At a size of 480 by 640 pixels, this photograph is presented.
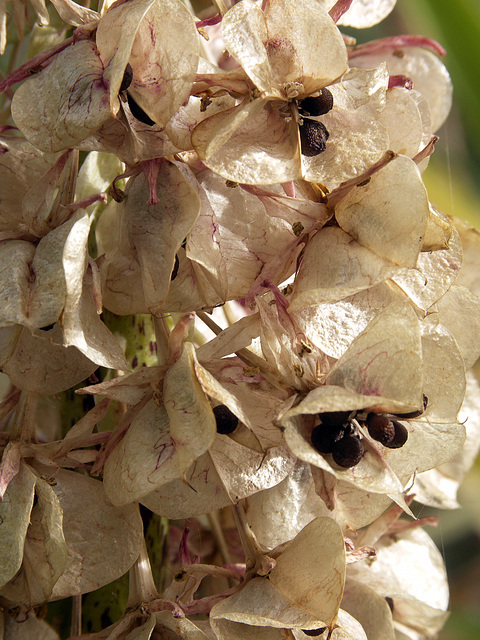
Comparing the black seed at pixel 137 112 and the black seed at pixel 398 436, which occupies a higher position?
the black seed at pixel 137 112

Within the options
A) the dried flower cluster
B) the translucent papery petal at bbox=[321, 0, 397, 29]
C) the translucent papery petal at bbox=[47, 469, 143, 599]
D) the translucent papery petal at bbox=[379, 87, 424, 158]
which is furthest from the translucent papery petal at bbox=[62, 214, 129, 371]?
the translucent papery petal at bbox=[321, 0, 397, 29]

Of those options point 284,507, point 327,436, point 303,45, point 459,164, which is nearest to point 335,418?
point 327,436

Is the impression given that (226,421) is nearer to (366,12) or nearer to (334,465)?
(334,465)

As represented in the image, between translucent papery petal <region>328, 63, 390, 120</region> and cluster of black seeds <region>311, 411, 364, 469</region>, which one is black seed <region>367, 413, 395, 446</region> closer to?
cluster of black seeds <region>311, 411, 364, 469</region>

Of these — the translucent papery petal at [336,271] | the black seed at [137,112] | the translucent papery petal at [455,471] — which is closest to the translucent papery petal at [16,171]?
the black seed at [137,112]

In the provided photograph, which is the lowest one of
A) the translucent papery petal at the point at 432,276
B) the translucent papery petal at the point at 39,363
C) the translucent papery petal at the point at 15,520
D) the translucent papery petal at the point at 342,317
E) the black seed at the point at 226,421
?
the translucent papery petal at the point at 15,520

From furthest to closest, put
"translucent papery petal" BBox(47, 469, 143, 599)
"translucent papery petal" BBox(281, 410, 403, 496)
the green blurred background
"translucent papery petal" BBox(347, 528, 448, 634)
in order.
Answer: the green blurred background
"translucent papery petal" BBox(347, 528, 448, 634)
"translucent papery petal" BBox(47, 469, 143, 599)
"translucent papery petal" BBox(281, 410, 403, 496)

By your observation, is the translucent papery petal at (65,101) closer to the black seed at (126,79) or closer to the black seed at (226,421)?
the black seed at (126,79)
